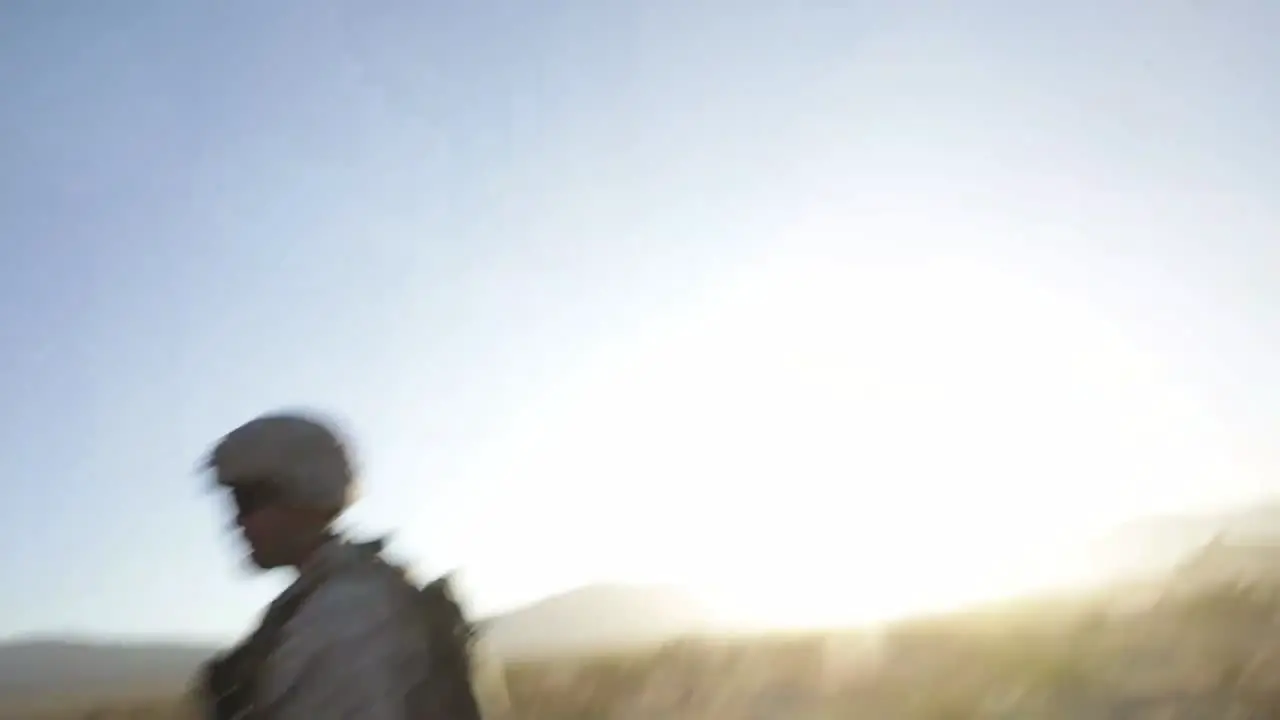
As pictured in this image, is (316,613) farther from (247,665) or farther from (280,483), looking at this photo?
(280,483)

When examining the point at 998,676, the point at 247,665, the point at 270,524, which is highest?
the point at 998,676

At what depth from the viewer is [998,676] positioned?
57.3 feet

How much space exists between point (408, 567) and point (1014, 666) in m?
17.1

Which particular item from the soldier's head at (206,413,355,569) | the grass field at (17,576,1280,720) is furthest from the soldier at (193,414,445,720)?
the grass field at (17,576,1280,720)

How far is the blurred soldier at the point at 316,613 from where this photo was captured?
2381mm

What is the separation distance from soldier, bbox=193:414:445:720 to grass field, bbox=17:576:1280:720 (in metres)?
10.9

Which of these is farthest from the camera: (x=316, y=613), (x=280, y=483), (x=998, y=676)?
(x=998, y=676)

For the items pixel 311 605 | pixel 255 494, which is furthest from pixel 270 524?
pixel 311 605

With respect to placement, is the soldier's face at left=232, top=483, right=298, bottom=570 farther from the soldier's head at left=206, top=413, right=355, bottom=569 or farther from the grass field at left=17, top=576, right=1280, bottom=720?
the grass field at left=17, top=576, right=1280, bottom=720

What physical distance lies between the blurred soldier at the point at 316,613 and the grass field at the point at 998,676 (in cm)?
1088

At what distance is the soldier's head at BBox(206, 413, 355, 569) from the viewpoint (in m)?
2.71

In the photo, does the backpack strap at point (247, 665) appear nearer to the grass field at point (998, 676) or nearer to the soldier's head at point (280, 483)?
the soldier's head at point (280, 483)

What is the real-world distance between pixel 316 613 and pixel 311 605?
30 millimetres

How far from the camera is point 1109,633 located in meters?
18.5
